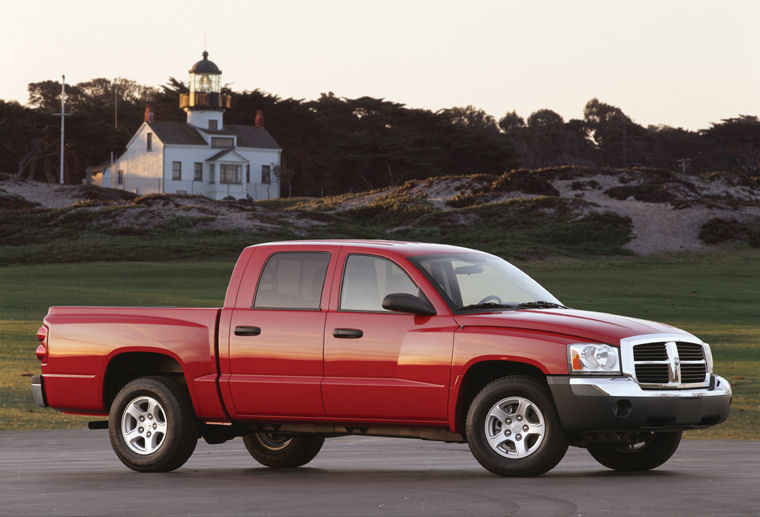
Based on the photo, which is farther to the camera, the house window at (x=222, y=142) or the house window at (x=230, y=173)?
the house window at (x=222, y=142)

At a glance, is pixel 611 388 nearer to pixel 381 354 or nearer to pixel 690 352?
pixel 690 352

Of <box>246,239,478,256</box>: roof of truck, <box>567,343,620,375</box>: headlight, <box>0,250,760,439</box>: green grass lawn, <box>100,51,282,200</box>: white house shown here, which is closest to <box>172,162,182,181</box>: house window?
<box>100,51,282,200</box>: white house

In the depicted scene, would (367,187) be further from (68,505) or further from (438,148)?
(68,505)

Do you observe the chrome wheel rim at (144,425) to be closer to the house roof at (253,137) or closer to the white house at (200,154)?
the white house at (200,154)

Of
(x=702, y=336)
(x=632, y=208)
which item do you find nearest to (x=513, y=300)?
(x=702, y=336)

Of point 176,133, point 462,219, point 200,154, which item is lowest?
point 462,219

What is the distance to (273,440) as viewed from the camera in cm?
1284

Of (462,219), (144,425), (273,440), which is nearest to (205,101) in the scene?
(462,219)

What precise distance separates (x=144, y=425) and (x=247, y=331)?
4.49ft

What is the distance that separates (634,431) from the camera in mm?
10781

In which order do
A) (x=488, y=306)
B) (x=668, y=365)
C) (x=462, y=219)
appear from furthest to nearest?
1. (x=462, y=219)
2. (x=488, y=306)
3. (x=668, y=365)

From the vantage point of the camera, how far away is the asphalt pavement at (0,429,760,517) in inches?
369

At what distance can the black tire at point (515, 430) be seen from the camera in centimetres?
1061

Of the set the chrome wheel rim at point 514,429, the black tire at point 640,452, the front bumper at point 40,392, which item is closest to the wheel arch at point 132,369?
the front bumper at point 40,392
